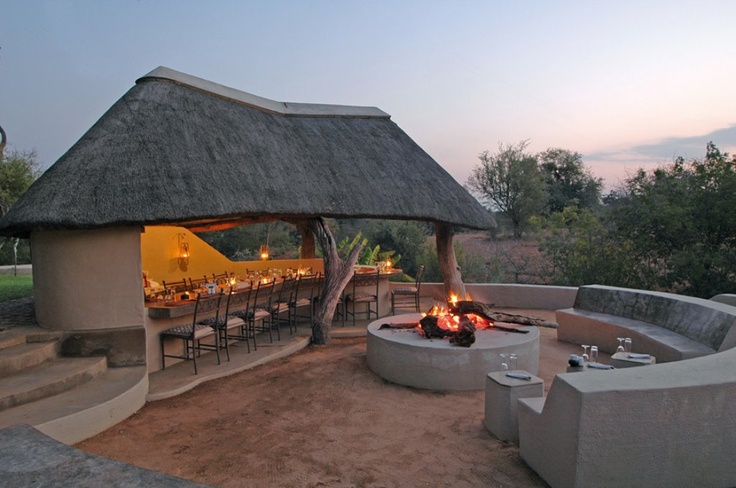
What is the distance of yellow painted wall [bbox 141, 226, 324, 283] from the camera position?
26.6ft

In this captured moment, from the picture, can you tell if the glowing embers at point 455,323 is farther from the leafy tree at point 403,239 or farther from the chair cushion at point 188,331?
the leafy tree at point 403,239

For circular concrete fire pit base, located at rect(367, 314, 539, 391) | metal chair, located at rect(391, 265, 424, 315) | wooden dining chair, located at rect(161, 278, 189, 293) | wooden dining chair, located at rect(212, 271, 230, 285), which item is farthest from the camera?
metal chair, located at rect(391, 265, 424, 315)

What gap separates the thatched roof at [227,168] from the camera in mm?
5477

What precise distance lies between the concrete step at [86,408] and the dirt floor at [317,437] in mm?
128

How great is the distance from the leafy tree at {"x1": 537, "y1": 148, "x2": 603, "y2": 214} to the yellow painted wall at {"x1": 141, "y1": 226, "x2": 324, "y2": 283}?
70.2ft

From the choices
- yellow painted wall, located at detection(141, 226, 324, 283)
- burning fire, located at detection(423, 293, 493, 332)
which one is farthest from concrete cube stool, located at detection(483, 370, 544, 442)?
yellow painted wall, located at detection(141, 226, 324, 283)

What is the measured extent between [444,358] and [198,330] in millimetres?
3279

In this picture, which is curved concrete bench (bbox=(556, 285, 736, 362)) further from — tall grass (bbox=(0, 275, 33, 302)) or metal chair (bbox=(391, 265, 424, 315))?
tall grass (bbox=(0, 275, 33, 302))

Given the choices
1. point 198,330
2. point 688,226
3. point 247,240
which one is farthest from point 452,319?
point 247,240

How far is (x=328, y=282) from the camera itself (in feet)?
26.4

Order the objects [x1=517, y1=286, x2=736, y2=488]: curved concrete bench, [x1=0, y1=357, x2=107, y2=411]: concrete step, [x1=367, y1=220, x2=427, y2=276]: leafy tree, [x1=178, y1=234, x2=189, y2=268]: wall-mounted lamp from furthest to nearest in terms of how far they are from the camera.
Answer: [x1=367, y1=220, x2=427, y2=276]: leafy tree
[x1=178, y1=234, x2=189, y2=268]: wall-mounted lamp
[x1=0, y1=357, x2=107, y2=411]: concrete step
[x1=517, y1=286, x2=736, y2=488]: curved concrete bench

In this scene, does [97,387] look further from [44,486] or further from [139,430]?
[44,486]

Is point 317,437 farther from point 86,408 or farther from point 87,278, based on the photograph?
point 87,278

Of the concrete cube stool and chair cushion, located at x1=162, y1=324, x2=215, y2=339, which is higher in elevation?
chair cushion, located at x1=162, y1=324, x2=215, y2=339
